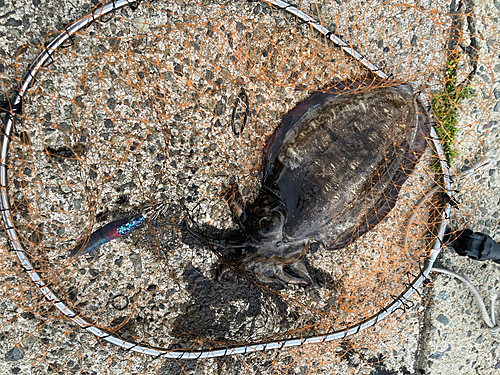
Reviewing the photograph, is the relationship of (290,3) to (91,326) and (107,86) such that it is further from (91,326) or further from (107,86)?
(91,326)

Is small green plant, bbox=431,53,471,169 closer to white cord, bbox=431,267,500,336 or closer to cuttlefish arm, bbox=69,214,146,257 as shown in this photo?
white cord, bbox=431,267,500,336

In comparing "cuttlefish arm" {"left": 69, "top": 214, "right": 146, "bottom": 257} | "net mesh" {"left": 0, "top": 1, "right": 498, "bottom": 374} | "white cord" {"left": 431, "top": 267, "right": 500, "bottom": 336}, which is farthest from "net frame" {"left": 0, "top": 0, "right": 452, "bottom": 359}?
"cuttlefish arm" {"left": 69, "top": 214, "right": 146, "bottom": 257}

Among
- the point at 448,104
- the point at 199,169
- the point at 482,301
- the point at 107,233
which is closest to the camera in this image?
the point at 107,233

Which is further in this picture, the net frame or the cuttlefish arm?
the cuttlefish arm

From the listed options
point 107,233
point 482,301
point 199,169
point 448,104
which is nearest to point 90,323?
point 107,233

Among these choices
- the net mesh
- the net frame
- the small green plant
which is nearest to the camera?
the net frame

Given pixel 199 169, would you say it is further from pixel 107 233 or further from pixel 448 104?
pixel 448 104

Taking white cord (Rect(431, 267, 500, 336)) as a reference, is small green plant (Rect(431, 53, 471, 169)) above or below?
above
